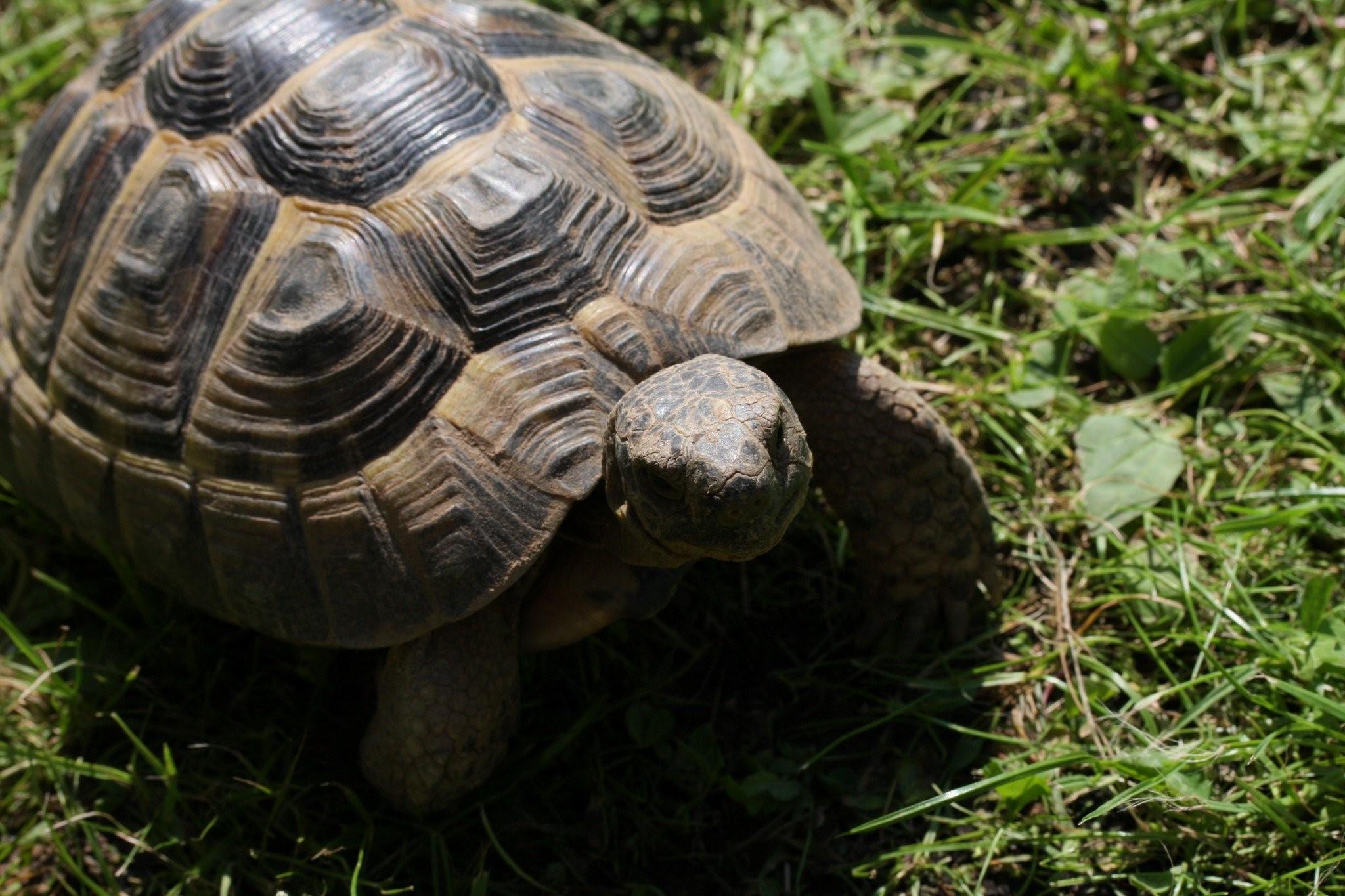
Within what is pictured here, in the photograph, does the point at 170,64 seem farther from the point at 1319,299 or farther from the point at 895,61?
the point at 1319,299

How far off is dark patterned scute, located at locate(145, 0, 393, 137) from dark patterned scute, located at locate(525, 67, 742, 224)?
1.34ft

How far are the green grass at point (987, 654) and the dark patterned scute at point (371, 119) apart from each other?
1.00 m

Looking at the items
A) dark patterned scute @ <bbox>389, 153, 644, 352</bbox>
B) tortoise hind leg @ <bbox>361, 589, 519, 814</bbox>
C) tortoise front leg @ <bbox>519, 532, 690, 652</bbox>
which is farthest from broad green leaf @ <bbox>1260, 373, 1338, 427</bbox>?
tortoise hind leg @ <bbox>361, 589, 519, 814</bbox>

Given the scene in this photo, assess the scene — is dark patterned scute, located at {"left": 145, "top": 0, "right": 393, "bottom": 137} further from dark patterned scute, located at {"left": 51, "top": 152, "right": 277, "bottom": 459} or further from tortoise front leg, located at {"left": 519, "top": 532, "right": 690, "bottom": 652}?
tortoise front leg, located at {"left": 519, "top": 532, "right": 690, "bottom": 652}

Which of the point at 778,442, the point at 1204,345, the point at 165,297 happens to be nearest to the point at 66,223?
the point at 165,297

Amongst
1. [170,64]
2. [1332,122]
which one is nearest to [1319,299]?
[1332,122]

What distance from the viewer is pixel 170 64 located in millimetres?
2584

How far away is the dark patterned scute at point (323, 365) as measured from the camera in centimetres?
221

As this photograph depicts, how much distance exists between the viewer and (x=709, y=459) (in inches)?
74.9

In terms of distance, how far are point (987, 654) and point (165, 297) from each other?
1782 mm

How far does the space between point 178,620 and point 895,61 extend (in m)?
2.47

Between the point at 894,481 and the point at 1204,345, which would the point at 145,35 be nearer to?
the point at 894,481

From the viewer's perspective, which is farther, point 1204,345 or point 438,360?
point 1204,345

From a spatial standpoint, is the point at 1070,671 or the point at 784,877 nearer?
the point at 784,877
